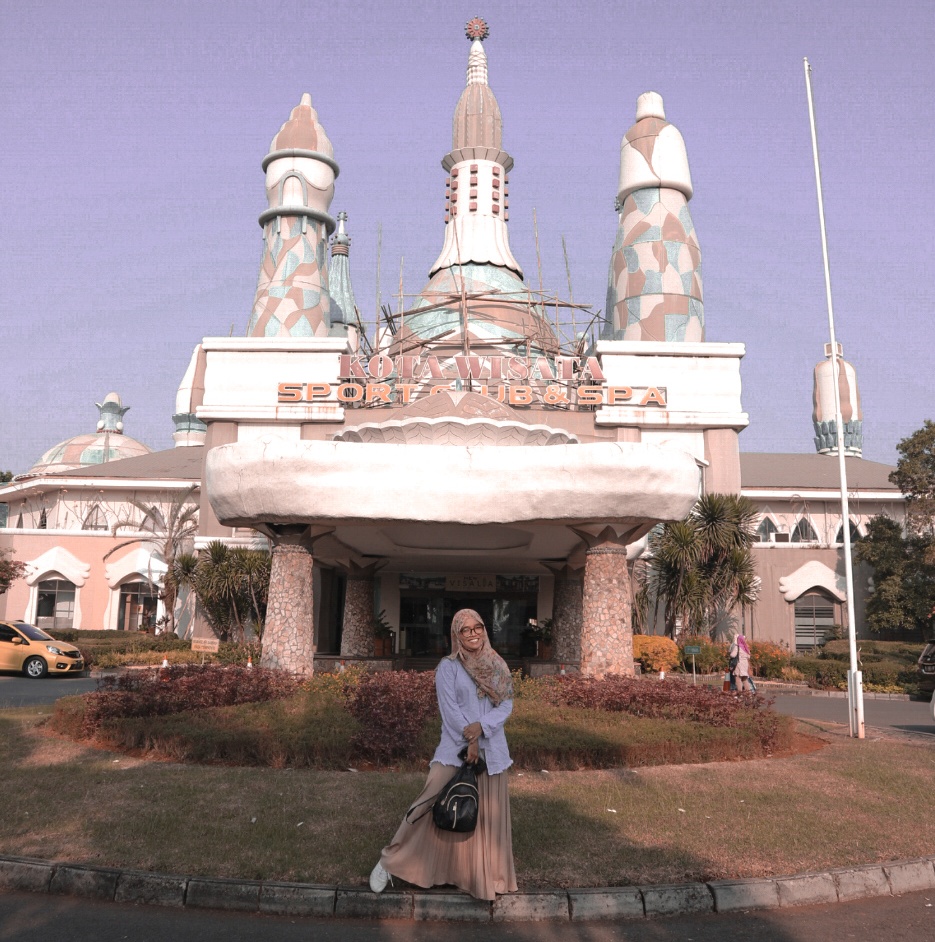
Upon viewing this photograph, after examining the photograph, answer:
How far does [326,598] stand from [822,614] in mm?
18621

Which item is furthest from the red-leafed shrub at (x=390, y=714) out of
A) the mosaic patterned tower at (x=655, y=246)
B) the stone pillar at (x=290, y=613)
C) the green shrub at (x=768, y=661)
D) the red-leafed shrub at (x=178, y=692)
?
the mosaic patterned tower at (x=655, y=246)

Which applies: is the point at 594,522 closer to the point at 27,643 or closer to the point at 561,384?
the point at 27,643

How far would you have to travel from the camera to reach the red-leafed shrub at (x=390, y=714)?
1042cm

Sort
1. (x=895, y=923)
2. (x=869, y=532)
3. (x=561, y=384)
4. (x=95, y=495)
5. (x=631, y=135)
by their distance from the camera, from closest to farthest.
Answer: (x=895, y=923)
(x=869, y=532)
(x=561, y=384)
(x=631, y=135)
(x=95, y=495)

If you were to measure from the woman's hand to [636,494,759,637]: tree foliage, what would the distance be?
23041 mm

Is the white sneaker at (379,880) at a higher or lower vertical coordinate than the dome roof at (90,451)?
lower

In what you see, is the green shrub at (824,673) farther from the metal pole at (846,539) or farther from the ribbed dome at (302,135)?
the ribbed dome at (302,135)

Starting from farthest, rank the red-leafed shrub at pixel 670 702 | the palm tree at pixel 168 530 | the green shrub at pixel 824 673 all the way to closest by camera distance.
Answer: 1. the palm tree at pixel 168 530
2. the green shrub at pixel 824 673
3. the red-leafed shrub at pixel 670 702

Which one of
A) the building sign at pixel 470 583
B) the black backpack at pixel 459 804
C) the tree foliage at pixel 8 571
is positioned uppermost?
the tree foliage at pixel 8 571

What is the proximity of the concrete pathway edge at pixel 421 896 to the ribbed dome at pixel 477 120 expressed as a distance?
43234mm

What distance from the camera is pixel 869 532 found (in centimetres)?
3192

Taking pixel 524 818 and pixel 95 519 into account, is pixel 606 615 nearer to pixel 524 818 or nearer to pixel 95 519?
pixel 524 818

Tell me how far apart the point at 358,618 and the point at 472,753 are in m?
18.8

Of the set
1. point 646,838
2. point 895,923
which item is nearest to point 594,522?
point 646,838
